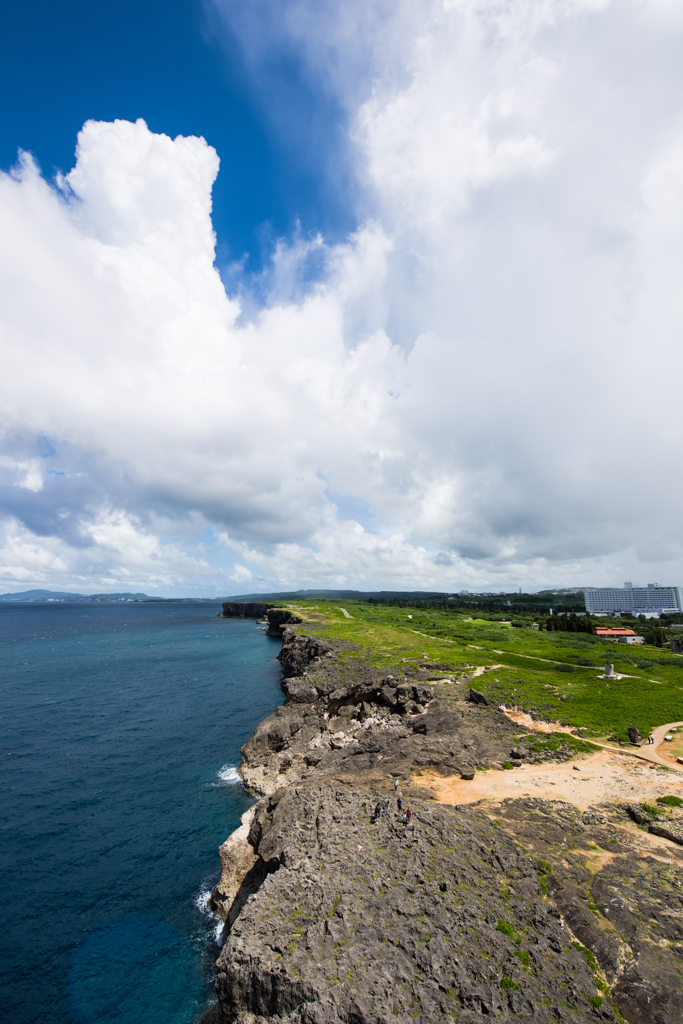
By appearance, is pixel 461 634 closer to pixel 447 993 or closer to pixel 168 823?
pixel 168 823

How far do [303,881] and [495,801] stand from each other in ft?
48.6

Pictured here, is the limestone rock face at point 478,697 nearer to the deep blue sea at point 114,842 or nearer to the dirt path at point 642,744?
the dirt path at point 642,744

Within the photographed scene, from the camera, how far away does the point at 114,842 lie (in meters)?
33.6

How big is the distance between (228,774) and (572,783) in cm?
3275

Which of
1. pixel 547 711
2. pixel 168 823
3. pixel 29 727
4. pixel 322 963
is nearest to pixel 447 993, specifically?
pixel 322 963

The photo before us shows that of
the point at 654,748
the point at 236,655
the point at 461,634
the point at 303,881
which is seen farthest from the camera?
the point at 236,655

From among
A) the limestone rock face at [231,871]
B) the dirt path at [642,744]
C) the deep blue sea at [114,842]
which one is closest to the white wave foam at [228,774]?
the deep blue sea at [114,842]

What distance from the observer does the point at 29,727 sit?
2248 inches

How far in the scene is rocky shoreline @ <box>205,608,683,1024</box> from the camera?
1424cm

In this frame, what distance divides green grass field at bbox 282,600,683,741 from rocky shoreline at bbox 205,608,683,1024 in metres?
20.1

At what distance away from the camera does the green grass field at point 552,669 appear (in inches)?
1684

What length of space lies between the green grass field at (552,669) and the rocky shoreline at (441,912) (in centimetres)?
2006

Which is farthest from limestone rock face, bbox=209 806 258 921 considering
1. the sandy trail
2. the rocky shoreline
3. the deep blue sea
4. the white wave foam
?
the white wave foam

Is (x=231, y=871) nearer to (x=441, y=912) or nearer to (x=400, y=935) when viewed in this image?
(x=400, y=935)
